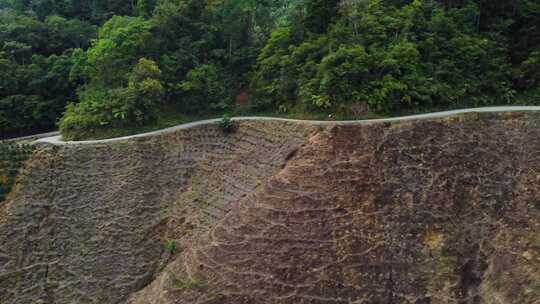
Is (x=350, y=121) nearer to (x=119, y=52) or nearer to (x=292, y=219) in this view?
(x=292, y=219)

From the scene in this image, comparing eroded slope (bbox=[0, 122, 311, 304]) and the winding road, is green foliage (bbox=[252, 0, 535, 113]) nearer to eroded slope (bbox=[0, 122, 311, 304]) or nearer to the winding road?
the winding road

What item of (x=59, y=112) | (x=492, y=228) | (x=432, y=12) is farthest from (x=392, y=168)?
(x=59, y=112)

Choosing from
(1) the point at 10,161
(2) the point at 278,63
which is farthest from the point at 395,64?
(1) the point at 10,161

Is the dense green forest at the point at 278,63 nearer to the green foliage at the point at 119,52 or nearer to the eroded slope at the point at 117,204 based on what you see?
the green foliage at the point at 119,52

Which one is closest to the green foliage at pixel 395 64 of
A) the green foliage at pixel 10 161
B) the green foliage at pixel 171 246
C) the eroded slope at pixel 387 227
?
the eroded slope at pixel 387 227

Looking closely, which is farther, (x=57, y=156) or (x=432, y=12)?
(x=432, y=12)

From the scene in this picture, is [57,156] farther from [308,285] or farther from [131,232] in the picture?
[308,285]

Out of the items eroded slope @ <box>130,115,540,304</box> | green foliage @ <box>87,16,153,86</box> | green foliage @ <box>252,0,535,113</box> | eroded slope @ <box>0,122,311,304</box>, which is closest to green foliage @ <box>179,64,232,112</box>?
green foliage @ <box>252,0,535,113</box>
